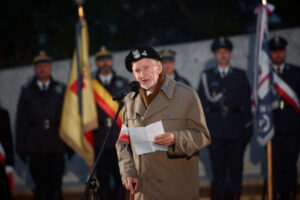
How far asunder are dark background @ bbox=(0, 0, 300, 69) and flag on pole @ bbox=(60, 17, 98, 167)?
18.6 ft

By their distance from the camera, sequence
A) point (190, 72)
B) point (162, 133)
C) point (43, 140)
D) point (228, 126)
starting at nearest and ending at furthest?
point (162, 133) → point (228, 126) → point (43, 140) → point (190, 72)

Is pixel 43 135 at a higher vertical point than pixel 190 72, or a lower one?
A: lower

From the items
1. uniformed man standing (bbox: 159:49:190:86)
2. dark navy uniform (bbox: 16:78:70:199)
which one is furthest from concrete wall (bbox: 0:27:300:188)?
dark navy uniform (bbox: 16:78:70:199)

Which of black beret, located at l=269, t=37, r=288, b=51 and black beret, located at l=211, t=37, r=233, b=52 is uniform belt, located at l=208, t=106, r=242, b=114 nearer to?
black beret, located at l=211, t=37, r=233, b=52

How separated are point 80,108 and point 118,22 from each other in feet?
23.0

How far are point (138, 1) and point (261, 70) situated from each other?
817cm

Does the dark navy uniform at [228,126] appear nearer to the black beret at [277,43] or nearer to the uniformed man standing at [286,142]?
the uniformed man standing at [286,142]

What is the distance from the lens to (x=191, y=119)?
3221 mm

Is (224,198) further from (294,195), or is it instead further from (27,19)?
(27,19)

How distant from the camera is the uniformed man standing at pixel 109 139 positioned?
679 cm

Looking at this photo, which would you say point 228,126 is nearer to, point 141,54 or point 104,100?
point 104,100

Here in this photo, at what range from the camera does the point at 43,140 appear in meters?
7.19

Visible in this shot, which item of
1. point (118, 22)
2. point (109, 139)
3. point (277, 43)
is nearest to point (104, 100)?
point (109, 139)

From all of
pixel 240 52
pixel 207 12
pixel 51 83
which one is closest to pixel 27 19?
pixel 207 12
